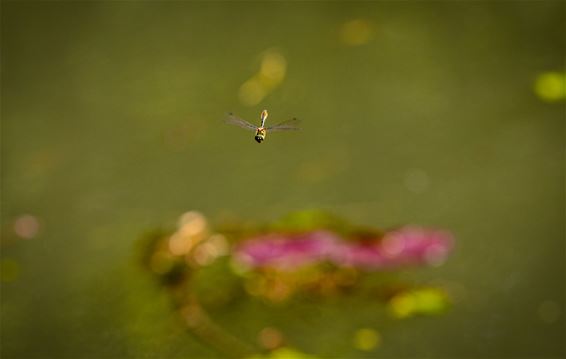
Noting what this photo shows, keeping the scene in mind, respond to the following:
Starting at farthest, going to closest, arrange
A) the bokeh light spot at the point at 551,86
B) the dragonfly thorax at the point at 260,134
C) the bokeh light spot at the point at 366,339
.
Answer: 1. the bokeh light spot at the point at 551,86
2. the bokeh light spot at the point at 366,339
3. the dragonfly thorax at the point at 260,134

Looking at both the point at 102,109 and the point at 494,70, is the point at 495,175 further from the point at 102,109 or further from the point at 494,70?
the point at 102,109

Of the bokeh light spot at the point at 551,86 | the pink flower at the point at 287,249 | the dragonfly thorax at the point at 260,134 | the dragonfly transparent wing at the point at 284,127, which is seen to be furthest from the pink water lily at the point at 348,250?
the dragonfly thorax at the point at 260,134

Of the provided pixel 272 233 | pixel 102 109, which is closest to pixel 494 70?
pixel 272 233

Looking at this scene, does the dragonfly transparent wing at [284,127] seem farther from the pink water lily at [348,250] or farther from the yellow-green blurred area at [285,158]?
the pink water lily at [348,250]

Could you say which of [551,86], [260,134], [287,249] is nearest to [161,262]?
[287,249]

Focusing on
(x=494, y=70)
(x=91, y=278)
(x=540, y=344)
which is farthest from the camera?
(x=494, y=70)

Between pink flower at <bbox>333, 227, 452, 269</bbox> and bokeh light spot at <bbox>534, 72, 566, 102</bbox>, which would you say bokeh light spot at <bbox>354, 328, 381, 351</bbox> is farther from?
bokeh light spot at <bbox>534, 72, 566, 102</bbox>

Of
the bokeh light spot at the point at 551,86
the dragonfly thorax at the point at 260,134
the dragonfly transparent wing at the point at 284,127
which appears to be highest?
the bokeh light spot at the point at 551,86

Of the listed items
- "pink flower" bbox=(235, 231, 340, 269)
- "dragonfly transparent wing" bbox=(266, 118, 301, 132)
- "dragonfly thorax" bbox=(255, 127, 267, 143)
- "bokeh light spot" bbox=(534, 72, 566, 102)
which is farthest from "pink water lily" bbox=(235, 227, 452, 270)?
"dragonfly thorax" bbox=(255, 127, 267, 143)
